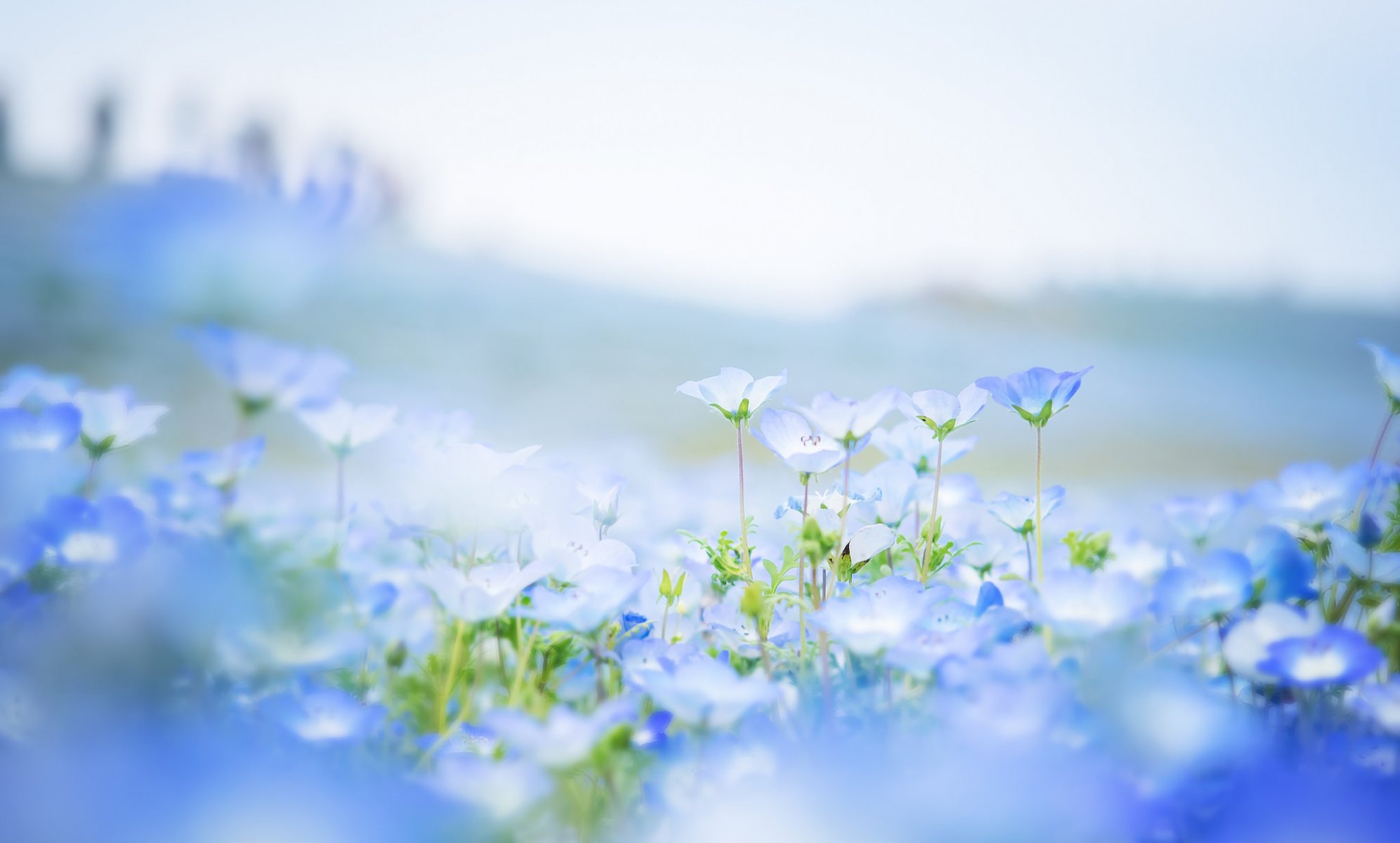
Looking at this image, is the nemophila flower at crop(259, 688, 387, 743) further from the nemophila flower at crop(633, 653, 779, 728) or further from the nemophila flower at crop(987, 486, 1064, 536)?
the nemophila flower at crop(987, 486, 1064, 536)

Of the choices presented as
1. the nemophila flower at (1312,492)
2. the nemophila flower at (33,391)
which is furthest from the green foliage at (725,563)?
the nemophila flower at (33,391)

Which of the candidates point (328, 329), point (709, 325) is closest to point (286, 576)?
point (328, 329)

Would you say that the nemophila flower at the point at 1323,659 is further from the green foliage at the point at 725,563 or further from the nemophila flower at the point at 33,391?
the nemophila flower at the point at 33,391

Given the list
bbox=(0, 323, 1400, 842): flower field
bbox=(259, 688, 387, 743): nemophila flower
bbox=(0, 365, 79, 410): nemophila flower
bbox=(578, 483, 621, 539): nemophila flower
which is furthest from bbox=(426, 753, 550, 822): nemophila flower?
bbox=(0, 365, 79, 410): nemophila flower

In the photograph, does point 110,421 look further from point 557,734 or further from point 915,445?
point 915,445

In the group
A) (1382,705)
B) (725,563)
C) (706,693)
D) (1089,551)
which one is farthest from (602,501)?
(1382,705)

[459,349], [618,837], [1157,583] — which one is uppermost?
[459,349]

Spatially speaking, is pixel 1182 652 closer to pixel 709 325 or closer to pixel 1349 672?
pixel 1349 672
